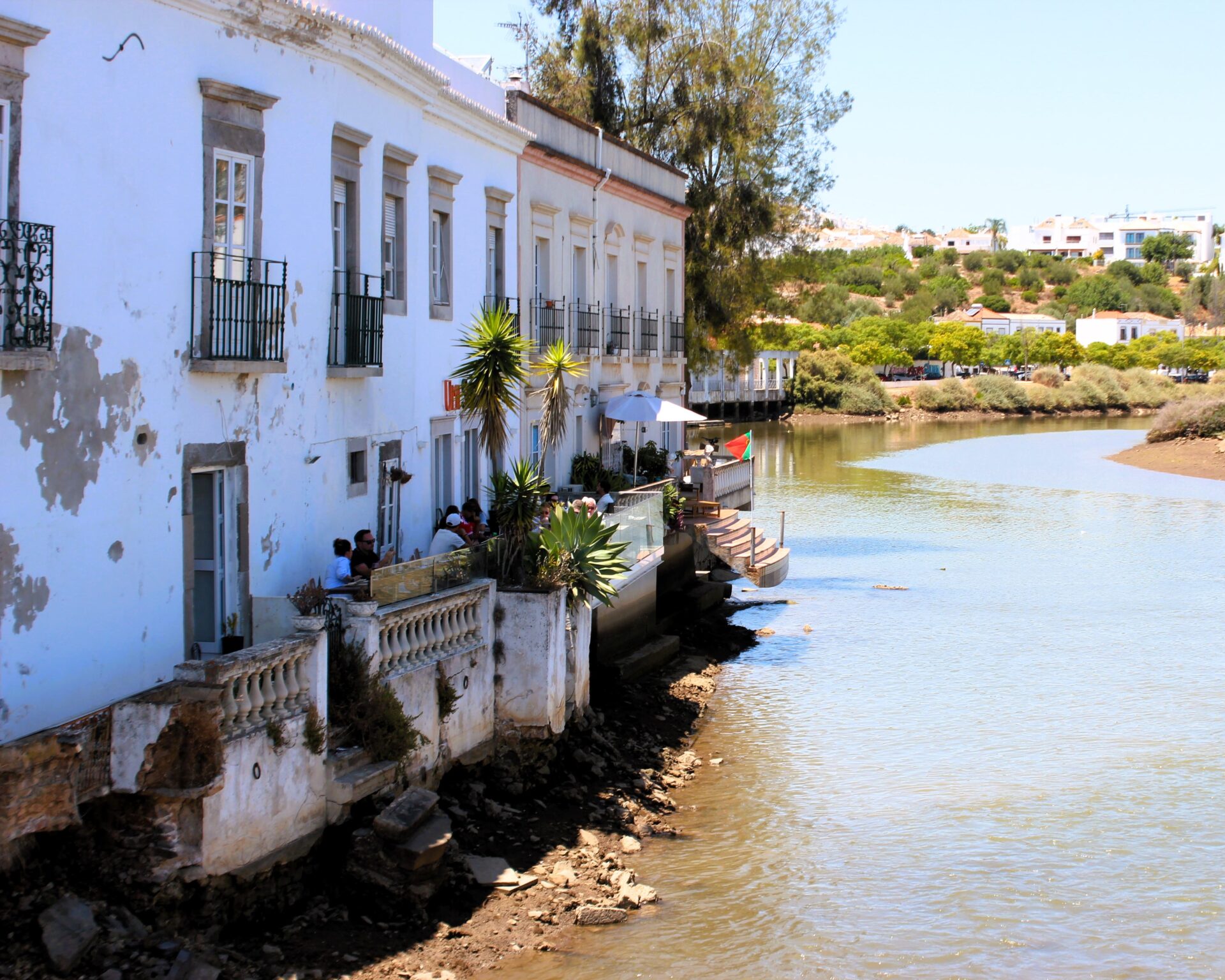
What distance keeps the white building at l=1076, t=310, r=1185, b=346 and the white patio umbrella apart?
125 meters

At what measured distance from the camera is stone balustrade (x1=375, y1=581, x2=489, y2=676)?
1233 cm

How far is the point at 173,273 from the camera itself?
38.4 ft

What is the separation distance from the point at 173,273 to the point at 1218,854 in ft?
40.8

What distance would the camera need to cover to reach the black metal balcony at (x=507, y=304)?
2095 cm

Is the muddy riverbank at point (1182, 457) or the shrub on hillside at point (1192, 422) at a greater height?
the shrub on hillside at point (1192, 422)

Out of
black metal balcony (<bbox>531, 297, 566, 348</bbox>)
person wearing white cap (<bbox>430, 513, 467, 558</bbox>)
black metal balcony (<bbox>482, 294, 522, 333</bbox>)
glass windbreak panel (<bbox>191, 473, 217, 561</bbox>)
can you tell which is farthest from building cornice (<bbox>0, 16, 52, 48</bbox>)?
black metal balcony (<bbox>531, 297, 566, 348</bbox>)

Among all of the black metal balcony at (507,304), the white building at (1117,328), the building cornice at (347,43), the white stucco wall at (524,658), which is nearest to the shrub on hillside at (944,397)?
the white building at (1117,328)

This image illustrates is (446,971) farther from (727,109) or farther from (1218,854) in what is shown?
(727,109)

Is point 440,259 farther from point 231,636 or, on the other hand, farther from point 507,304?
point 231,636

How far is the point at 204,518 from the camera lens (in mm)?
12453

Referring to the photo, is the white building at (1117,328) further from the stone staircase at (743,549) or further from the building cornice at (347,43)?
the building cornice at (347,43)

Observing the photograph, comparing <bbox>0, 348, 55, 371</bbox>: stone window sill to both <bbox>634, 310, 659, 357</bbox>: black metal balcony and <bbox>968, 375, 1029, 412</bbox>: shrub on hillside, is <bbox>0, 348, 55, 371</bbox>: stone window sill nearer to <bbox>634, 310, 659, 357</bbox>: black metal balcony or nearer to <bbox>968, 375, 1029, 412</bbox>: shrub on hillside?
<bbox>634, 310, 659, 357</bbox>: black metal balcony

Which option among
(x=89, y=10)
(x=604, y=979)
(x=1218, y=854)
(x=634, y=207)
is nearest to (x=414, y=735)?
(x=604, y=979)

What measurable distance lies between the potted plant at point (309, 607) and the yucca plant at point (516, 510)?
9.58ft
